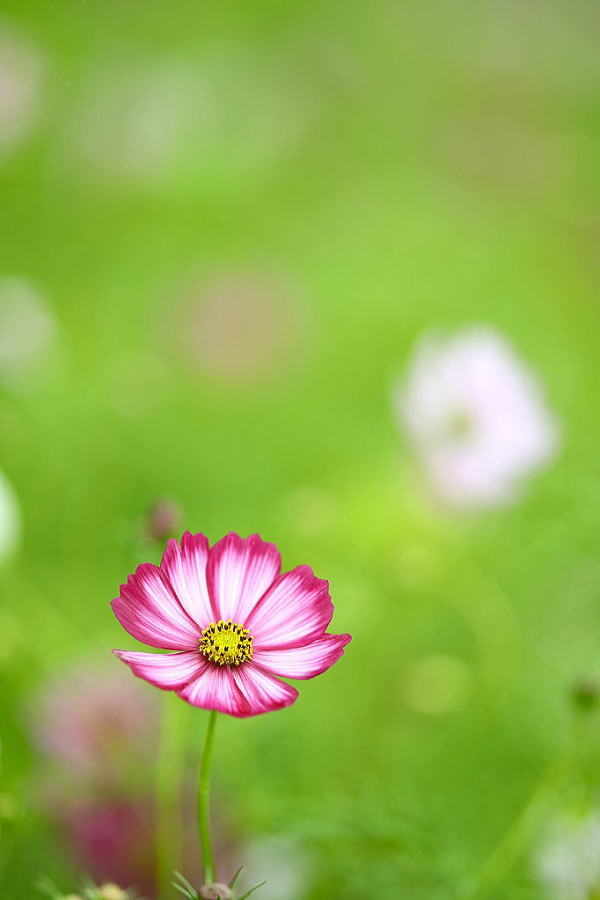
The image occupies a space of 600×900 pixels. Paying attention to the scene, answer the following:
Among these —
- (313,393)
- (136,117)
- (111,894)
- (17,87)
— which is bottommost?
(111,894)

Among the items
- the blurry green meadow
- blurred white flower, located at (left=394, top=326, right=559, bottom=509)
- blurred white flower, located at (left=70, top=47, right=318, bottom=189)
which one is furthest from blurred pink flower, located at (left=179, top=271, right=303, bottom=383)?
blurred white flower, located at (left=394, top=326, right=559, bottom=509)

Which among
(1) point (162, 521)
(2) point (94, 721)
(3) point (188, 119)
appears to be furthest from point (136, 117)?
(1) point (162, 521)

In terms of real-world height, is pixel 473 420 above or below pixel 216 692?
above

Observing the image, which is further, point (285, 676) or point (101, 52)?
point (101, 52)

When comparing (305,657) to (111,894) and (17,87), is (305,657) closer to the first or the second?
(111,894)

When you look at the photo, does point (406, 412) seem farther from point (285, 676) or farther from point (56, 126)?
point (56, 126)

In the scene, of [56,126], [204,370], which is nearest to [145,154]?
[56,126]

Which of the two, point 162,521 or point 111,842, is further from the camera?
point 111,842
